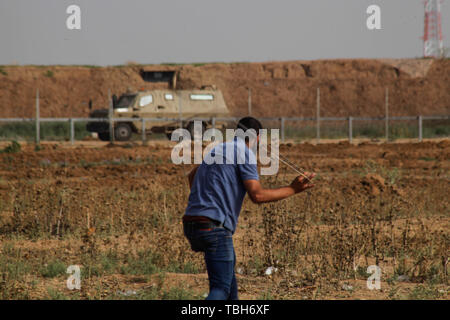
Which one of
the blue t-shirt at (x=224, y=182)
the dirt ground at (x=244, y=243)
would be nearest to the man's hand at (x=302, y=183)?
the blue t-shirt at (x=224, y=182)

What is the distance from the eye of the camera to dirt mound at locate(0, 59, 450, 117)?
168ft

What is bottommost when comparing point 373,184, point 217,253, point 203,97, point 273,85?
point 217,253

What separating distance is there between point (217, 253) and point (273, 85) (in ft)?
164

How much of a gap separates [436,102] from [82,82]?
27.6 metres

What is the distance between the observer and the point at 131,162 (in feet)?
62.6

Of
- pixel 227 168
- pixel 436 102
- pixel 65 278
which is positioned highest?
pixel 436 102

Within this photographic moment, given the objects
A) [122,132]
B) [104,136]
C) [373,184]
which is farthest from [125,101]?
[373,184]

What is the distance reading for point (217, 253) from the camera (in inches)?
184

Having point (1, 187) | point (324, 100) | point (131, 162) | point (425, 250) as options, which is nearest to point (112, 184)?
point (1, 187)

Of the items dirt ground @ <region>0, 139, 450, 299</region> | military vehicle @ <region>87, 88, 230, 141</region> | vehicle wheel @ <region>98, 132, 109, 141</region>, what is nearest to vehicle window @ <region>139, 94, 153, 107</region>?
military vehicle @ <region>87, 88, 230, 141</region>

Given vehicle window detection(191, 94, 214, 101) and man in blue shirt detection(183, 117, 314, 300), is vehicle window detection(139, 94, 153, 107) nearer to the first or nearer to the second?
vehicle window detection(191, 94, 214, 101)

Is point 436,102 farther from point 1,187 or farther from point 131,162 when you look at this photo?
point 1,187

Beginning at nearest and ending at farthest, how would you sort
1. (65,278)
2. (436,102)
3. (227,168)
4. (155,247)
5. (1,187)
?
(227,168), (65,278), (155,247), (1,187), (436,102)

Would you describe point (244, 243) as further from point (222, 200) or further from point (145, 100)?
point (145, 100)
